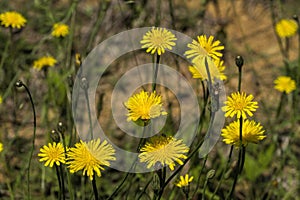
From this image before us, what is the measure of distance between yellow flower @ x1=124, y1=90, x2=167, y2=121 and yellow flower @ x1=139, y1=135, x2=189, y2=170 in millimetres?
83

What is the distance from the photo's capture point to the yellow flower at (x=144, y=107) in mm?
1509

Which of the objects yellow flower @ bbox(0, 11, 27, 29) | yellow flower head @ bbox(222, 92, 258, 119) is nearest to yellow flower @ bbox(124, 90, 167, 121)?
yellow flower head @ bbox(222, 92, 258, 119)

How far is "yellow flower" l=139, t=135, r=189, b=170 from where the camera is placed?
149cm

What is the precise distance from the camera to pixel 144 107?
1519 millimetres

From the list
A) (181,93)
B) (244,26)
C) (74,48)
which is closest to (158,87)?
(181,93)

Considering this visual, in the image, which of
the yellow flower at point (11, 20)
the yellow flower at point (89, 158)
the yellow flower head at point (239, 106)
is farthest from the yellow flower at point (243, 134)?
the yellow flower at point (11, 20)

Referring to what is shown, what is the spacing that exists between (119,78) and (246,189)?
0.99 m

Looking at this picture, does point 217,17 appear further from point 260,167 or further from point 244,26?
point 260,167

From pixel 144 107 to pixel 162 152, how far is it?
0.13m

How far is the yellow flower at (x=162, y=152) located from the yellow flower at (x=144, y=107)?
0.08 metres

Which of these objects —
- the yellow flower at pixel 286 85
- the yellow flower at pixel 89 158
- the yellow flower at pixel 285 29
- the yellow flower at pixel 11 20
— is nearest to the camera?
the yellow flower at pixel 89 158

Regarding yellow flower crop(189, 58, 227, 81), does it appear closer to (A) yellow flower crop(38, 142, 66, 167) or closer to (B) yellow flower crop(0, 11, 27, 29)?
(A) yellow flower crop(38, 142, 66, 167)

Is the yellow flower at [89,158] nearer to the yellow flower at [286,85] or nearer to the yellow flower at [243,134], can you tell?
the yellow flower at [243,134]

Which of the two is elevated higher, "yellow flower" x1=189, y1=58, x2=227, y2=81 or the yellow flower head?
"yellow flower" x1=189, y1=58, x2=227, y2=81
